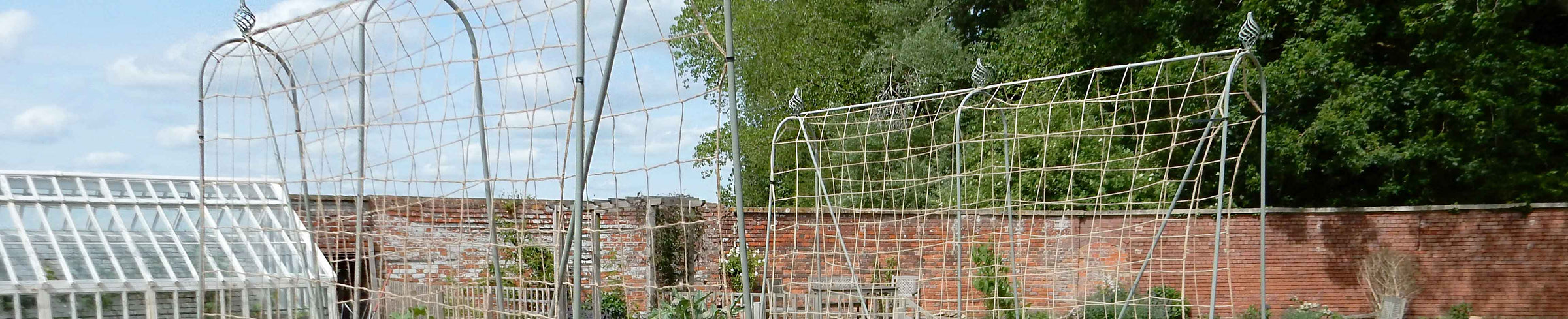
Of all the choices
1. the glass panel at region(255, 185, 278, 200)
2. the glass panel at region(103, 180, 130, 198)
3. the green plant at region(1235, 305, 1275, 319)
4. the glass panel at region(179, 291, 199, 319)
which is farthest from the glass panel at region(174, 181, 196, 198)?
the green plant at region(1235, 305, 1275, 319)

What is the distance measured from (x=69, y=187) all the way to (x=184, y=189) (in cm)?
61

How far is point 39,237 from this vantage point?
570cm

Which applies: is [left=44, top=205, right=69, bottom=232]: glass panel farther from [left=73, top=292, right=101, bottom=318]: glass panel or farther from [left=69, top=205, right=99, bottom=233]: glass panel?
[left=73, top=292, right=101, bottom=318]: glass panel

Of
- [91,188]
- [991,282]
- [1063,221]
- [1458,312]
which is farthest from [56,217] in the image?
[1458,312]

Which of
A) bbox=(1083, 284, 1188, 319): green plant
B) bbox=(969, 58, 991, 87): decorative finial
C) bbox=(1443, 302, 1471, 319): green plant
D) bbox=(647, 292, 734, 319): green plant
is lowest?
bbox=(1443, 302, 1471, 319): green plant

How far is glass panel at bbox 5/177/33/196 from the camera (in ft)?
19.6

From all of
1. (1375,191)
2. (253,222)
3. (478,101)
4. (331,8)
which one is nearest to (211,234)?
(253,222)

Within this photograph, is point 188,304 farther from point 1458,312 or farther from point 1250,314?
point 1458,312

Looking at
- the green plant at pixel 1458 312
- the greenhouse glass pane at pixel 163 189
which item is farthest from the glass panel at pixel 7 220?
the green plant at pixel 1458 312

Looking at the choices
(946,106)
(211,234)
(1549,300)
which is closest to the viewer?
(211,234)

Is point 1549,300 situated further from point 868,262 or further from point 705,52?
point 705,52

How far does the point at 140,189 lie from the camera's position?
6402mm

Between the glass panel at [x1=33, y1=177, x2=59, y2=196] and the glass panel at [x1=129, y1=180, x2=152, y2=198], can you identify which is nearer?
the glass panel at [x1=33, y1=177, x2=59, y2=196]

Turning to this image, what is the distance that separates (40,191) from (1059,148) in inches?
349
